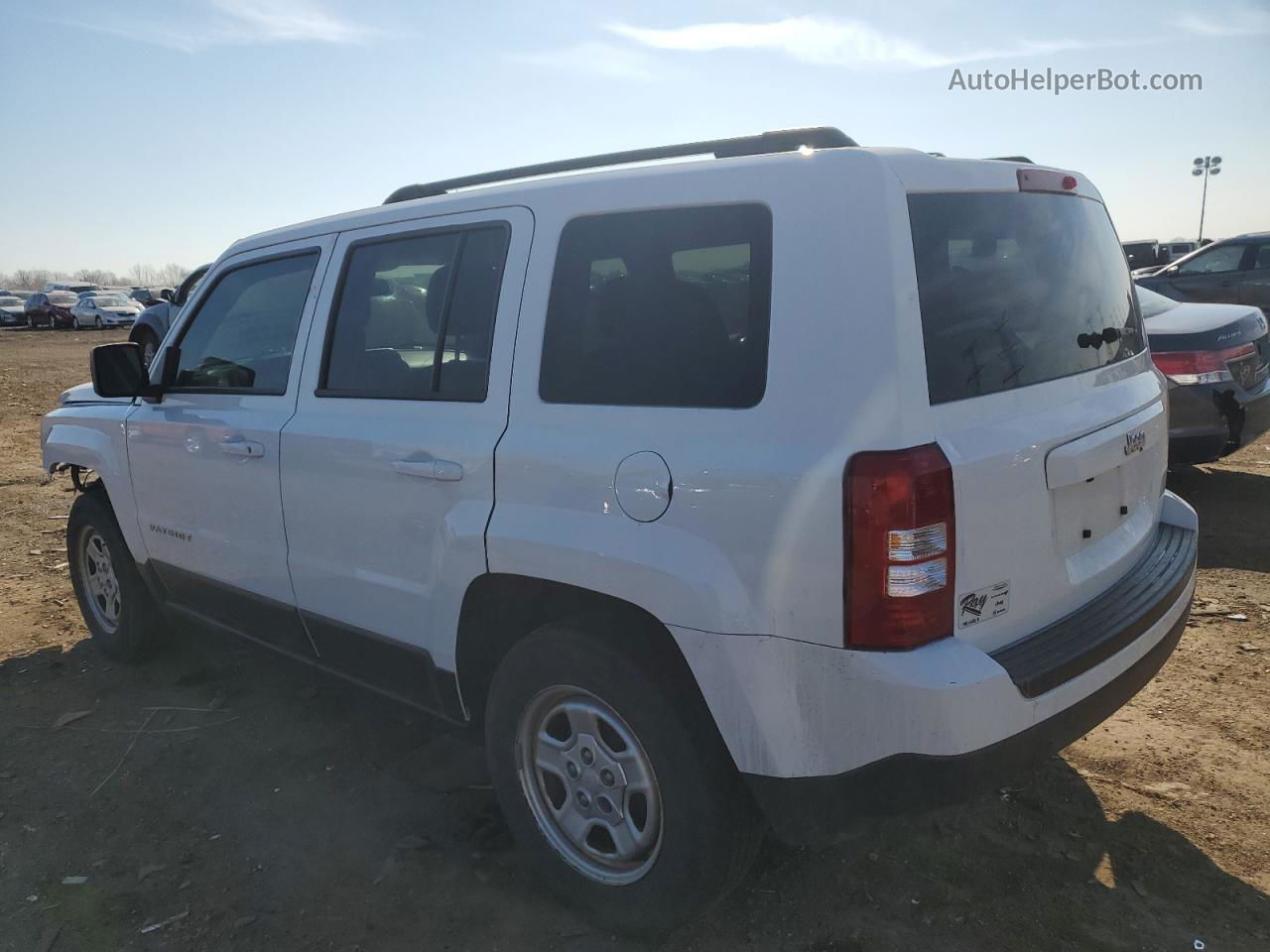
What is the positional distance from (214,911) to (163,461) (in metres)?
1.97

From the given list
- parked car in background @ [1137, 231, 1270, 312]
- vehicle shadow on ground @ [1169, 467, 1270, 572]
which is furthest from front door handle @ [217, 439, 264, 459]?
parked car in background @ [1137, 231, 1270, 312]

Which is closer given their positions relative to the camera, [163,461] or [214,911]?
[214,911]

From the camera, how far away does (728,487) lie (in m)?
2.10

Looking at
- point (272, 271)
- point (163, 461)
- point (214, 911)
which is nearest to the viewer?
point (214, 911)

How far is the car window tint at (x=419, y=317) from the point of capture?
2.79m

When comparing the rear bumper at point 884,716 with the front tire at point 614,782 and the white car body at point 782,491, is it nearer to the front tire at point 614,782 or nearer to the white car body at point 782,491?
the white car body at point 782,491

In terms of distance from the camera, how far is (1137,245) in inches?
910

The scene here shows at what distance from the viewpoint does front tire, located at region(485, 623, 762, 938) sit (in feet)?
7.54

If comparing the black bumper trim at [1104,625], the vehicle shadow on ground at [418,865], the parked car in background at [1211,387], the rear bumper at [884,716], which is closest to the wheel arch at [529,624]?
the rear bumper at [884,716]

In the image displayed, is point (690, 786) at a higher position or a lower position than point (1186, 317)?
lower

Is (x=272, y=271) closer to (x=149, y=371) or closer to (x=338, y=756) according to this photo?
(x=149, y=371)

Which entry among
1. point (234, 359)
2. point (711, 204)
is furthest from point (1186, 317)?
point (234, 359)

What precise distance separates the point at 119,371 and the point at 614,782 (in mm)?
2891

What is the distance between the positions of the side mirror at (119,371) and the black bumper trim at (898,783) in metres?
3.24
